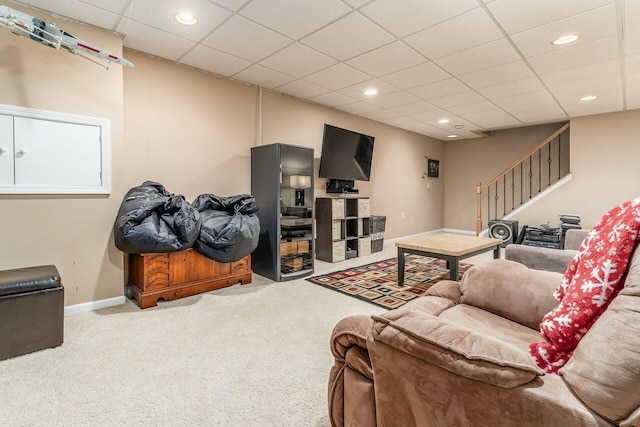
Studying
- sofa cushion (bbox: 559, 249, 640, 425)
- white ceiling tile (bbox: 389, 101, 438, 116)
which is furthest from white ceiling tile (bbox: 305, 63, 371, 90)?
sofa cushion (bbox: 559, 249, 640, 425)

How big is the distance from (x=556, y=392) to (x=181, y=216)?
9.30 feet

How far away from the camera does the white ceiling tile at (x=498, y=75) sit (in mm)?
3511

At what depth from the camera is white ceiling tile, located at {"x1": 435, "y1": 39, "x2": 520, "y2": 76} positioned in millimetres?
3051

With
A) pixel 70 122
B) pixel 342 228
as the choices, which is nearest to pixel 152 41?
pixel 70 122

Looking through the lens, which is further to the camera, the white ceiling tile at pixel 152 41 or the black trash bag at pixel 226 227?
the black trash bag at pixel 226 227

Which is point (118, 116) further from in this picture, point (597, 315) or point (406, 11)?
point (597, 315)

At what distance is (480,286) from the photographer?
5.70 ft

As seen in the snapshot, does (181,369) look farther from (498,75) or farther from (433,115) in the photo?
(433,115)

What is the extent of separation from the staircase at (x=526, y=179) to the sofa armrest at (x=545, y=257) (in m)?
3.95

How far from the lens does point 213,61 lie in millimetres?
3428

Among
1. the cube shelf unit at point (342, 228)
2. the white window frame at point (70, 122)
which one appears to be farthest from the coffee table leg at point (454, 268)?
the white window frame at point (70, 122)

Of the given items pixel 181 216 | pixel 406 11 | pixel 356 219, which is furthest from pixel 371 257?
pixel 406 11

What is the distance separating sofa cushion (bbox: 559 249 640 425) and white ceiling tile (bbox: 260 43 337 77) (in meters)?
3.10

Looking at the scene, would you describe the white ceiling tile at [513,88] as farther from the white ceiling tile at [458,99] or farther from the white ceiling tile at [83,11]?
the white ceiling tile at [83,11]
